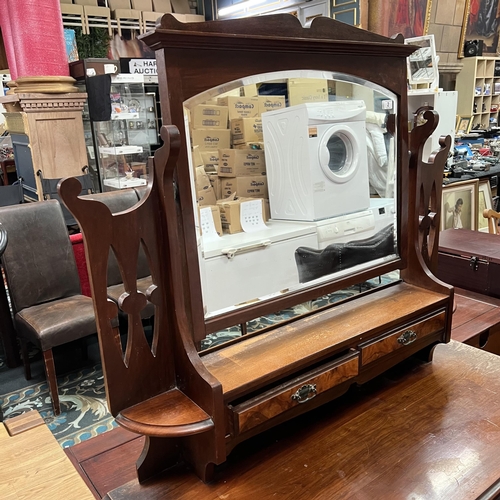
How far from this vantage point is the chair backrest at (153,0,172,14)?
813 centimetres

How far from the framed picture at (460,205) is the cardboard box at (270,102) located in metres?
3.42

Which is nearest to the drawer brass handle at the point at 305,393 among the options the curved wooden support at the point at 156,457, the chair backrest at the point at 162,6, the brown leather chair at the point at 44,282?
Answer: the curved wooden support at the point at 156,457

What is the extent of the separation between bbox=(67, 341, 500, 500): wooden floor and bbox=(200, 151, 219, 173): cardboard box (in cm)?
70

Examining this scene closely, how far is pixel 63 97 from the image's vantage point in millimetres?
4277

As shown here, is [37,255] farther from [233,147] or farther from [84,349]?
[233,147]

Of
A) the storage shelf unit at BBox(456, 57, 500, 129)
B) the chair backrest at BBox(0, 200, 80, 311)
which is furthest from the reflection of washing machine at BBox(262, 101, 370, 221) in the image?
the storage shelf unit at BBox(456, 57, 500, 129)

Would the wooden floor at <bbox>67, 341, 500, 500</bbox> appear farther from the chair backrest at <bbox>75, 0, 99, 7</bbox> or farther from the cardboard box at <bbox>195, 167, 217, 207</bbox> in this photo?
the chair backrest at <bbox>75, 0, 99, 7</bbox>

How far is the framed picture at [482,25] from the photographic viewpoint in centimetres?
661

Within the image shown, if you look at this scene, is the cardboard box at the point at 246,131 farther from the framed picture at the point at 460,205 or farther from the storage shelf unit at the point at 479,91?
the storage shelf unit at the point at 479,91

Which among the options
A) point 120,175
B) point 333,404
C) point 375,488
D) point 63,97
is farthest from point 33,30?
point 375,488

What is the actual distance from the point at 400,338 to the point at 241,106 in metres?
0.76

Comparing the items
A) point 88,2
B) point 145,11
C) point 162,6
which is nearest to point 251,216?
point 88,2

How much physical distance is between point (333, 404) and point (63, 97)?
393 centimetres

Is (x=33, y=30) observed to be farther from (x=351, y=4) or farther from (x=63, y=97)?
(x=351, y=4)
